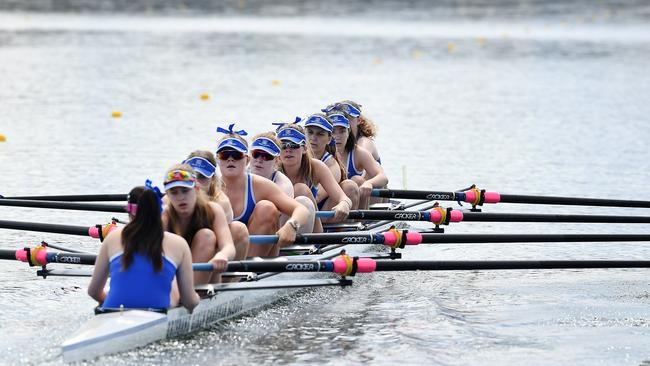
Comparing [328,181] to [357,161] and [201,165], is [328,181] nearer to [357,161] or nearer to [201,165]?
[357,161]

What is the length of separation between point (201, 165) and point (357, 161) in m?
4.06

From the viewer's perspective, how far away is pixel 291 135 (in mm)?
10367

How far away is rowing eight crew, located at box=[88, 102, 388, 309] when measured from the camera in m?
7.54

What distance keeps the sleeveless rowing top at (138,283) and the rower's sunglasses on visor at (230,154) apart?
1.82 meters

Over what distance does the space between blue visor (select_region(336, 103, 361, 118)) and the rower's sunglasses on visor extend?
313cm

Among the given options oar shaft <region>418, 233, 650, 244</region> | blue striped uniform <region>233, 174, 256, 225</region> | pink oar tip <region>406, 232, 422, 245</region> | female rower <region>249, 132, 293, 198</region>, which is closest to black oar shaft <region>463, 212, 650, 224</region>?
oar shaft <region>418, 233, 650, 244</region>

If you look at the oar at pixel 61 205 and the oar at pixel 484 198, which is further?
the oar at pixel 484 198

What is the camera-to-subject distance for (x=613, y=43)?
38312 mm

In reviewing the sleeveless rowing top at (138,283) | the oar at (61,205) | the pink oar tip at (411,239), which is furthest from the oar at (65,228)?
the pink oar tip at (411,239)

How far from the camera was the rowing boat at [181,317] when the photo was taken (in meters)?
7.29

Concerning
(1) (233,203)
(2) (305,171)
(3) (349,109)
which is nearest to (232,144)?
(1) (233,203)

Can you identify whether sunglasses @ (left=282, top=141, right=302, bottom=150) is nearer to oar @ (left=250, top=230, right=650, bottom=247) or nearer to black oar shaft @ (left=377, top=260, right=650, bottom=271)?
oar @ (left=250, top=230, right=650, bottom=247)

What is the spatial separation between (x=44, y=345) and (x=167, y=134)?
1231 cm

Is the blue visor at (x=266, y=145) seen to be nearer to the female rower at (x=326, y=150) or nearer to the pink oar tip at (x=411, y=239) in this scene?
the pink oar tip at (x=411, y=239)
